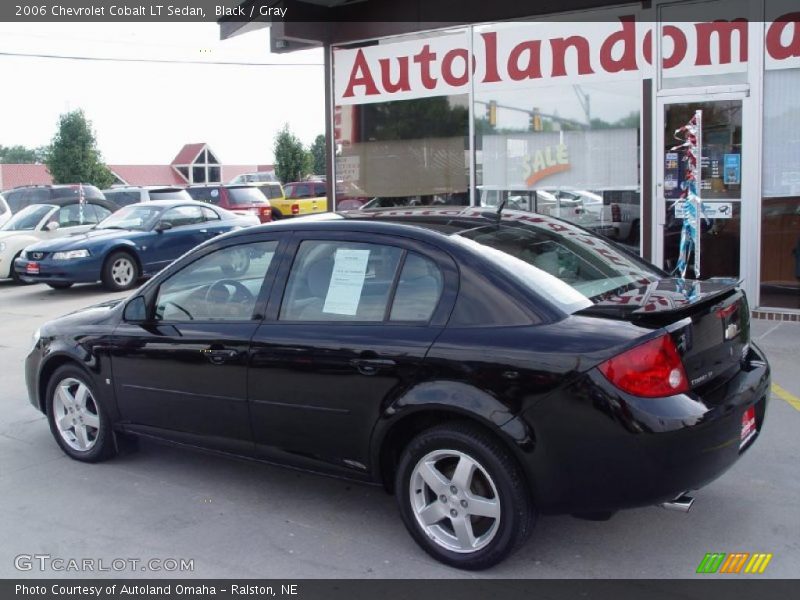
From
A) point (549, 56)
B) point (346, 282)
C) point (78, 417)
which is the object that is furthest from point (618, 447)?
point (549, 56)

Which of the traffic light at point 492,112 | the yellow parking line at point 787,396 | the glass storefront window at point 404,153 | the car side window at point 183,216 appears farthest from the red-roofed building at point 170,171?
the yellow parking line at point 787,396

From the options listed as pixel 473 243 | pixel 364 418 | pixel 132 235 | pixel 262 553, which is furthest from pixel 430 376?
pixel 132 235

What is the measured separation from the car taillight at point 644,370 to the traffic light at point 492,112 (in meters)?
7.78

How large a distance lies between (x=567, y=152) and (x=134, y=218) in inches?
333

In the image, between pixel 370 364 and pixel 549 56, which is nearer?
pixel 370 364

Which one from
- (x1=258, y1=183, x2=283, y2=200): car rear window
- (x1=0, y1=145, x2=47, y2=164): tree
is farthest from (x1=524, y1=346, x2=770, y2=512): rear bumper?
(x1=0, y1=145, x2=47, y2=164): tree

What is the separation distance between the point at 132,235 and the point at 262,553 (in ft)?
38.0

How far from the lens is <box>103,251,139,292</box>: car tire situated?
1441 cm

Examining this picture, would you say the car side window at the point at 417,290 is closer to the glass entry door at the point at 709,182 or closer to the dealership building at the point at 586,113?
the dealership building at the point at 586,113

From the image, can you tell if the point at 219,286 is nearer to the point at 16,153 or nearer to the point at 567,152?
the point at 567,152

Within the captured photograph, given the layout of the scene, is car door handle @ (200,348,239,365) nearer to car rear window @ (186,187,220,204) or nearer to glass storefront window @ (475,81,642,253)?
glass storefront window @ (475,81,642,253)

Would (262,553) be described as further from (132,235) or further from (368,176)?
(132,235)

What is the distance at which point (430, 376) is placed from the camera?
12.9ft

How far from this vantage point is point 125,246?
14.7 metres
